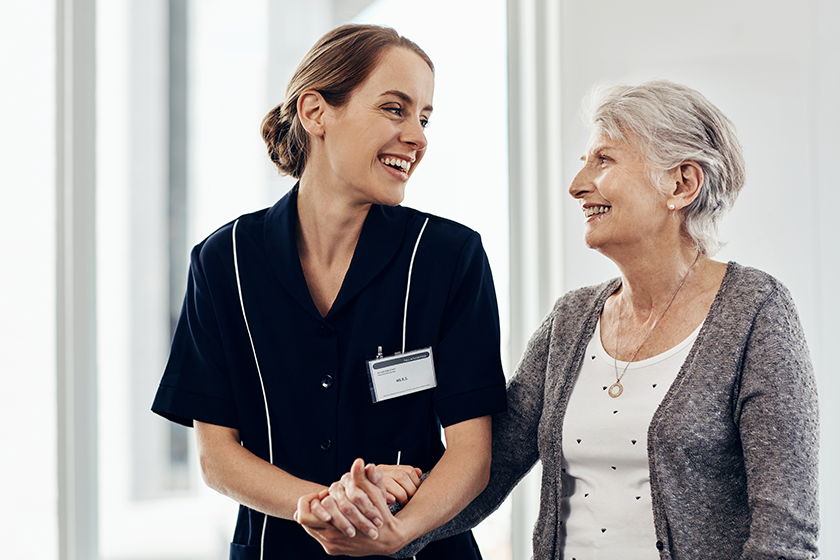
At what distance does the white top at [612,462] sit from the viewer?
134cm

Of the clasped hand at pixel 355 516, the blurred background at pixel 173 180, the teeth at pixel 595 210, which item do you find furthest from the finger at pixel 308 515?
the blurred background at pixel 173 180

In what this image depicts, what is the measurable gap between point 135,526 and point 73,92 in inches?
61.2

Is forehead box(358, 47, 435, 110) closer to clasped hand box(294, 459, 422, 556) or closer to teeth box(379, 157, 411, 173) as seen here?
teeth box(379, 157, 411, 173)

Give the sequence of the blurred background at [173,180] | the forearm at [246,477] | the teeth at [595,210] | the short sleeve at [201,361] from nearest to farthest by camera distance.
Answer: the forearm at [246,477] < the short sleeve at [201,361] < the teeth at [595,210] < the blurred background at [173,180]

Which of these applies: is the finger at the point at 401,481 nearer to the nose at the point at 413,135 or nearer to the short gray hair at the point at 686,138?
the nose at the point at 413,135

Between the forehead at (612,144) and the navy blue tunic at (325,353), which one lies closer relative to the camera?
the navy blue tunic at (325,353)

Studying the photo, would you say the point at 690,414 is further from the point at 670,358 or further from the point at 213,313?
the point at 213,313

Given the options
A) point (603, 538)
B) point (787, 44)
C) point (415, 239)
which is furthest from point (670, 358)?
point (787, 44)

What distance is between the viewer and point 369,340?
1395mm

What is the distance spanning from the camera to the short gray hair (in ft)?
4.76

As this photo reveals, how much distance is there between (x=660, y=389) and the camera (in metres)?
1.37

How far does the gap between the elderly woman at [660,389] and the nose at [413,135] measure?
378 millimetres

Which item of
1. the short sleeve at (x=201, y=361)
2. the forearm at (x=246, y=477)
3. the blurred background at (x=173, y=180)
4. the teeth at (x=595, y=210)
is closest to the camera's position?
the forearm at (x=246, y=477)

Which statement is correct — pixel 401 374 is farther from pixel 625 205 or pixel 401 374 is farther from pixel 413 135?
pixel 625 205
